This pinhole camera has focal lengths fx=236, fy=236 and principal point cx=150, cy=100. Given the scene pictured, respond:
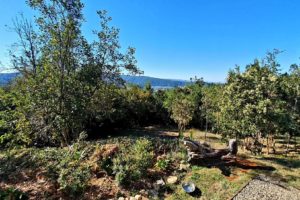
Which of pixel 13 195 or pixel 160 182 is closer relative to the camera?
pixel 13 195

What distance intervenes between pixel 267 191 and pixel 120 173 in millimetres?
3841

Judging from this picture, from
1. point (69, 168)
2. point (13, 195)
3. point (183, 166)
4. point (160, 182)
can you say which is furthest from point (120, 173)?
point (13, 195)

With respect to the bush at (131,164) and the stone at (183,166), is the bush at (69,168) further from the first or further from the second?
the stone at (183,166)

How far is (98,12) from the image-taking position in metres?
10.1

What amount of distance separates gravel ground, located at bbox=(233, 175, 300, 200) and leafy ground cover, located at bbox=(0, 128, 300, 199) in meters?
0.22

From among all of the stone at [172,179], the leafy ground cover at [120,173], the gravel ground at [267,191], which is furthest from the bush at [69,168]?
the gravel ground at [267,191]

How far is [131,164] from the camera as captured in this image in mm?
6777

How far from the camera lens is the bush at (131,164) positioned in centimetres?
643

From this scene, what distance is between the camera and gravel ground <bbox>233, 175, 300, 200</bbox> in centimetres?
580

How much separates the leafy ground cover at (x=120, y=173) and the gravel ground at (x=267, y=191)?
0.22 meters

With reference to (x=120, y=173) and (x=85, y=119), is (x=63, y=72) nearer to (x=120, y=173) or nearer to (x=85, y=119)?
(x=85, y=119)

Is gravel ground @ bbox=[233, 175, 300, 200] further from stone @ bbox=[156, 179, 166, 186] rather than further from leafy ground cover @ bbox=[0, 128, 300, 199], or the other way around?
stone @ bbox=[156, 179, 166, 186]

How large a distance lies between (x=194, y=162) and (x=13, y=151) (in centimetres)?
716

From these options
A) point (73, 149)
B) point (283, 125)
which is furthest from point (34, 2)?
point (283, 125)
